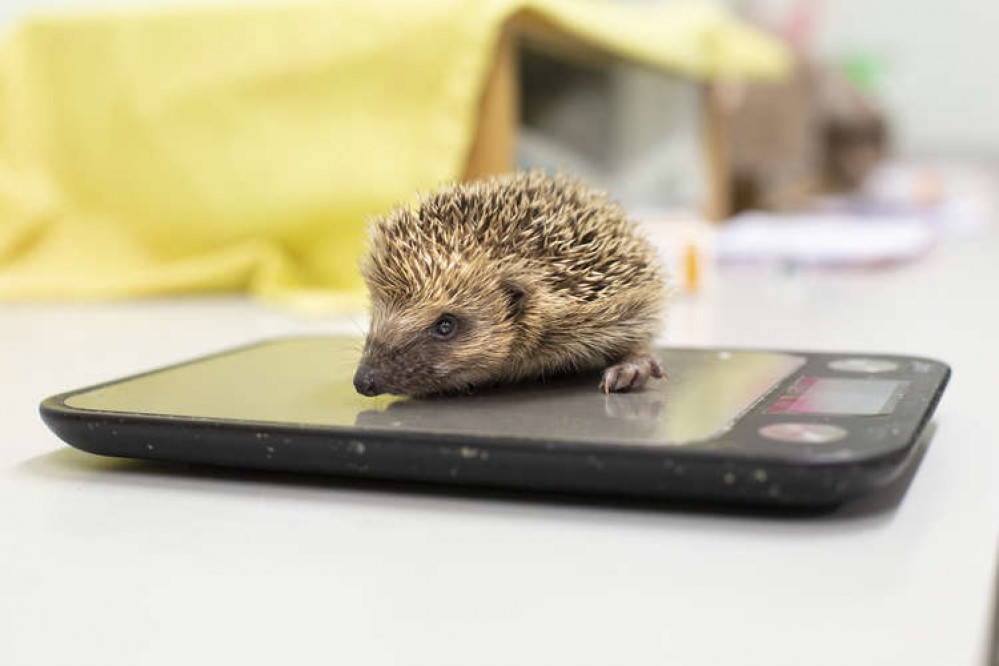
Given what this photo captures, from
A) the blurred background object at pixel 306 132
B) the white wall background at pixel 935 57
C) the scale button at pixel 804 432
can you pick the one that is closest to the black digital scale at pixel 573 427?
the scale button at pixel 804 432

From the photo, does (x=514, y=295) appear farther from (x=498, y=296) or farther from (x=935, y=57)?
(x=935, y=57)

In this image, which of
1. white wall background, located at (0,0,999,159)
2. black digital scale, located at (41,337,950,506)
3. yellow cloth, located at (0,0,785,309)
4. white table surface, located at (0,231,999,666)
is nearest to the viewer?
white table surface, located at (0,231,999,666)

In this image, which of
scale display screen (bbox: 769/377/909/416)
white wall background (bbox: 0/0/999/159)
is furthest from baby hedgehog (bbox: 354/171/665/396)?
white wall background (bbox: 0/0/999/159)

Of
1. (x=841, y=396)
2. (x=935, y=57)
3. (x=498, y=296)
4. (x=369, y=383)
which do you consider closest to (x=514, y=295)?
(x=498, y=296)

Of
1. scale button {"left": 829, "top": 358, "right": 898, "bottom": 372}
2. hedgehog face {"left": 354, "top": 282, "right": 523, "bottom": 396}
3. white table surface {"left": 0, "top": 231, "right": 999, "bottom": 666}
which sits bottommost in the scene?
white table surface {"left": 0, "top": 231, "right": 999, "bottom": 666}

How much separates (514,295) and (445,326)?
0.06 meters

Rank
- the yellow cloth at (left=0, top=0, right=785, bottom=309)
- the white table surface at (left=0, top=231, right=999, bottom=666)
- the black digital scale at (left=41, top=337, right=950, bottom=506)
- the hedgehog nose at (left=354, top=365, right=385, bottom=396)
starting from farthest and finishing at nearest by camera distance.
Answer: the yellow cloth at (left=0, top=0, right=785, bottom=309) → the hedgehog nose at (left=354, top=365, right=385, bottom=396) → the black digital scale at (left=41, top=337, right=950, bottom=506) → the white table surface at (left=0, top=231, right=999, bottom=666)

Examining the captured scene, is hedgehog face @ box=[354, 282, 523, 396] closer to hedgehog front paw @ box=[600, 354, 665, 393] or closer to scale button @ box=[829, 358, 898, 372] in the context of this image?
hedgehog front paw @ box=[600, 354, 665, 393]

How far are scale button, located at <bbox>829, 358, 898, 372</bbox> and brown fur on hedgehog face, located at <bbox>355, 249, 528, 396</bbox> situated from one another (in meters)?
0.24

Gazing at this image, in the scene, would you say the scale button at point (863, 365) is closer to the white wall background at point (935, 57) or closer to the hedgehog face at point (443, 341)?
the hedgehog face at point (443, 341)

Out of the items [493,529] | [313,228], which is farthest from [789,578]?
[313,228]

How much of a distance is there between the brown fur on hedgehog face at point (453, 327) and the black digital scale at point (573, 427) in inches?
0.8

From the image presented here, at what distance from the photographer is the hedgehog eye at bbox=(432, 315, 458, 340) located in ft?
2.68

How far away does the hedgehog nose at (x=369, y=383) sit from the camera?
0.78 meters
